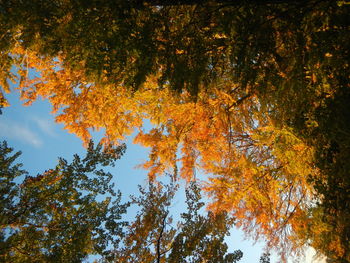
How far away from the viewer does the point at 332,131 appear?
3184 millimetres

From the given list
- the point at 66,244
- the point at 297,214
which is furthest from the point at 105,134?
the point at 297,214

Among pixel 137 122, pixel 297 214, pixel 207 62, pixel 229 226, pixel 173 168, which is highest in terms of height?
pixel 137 122

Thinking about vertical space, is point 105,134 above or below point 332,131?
above

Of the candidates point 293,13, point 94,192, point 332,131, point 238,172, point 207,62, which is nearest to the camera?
point 332,131

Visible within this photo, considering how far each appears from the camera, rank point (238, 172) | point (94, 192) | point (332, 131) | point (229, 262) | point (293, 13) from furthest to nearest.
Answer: point (229, 262) → point (94, 192) → point (238, 172) → point (293, 13) → point (332, 131)

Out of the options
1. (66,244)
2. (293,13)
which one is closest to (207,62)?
(293,13)

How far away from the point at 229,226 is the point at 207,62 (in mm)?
5410

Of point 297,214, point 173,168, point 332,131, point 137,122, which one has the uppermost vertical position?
point 137,122

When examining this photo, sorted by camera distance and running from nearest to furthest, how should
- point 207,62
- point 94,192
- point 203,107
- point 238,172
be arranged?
point 207,62 < point 203,107 < point 238,172 < point 94,192

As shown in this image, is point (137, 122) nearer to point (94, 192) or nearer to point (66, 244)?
point (94, 192)

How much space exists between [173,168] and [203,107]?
82.9 inches

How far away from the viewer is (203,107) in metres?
6.05

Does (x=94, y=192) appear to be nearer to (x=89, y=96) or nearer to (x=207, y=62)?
Result: (x=89, y=96)

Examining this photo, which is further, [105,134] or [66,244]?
[105,134]
